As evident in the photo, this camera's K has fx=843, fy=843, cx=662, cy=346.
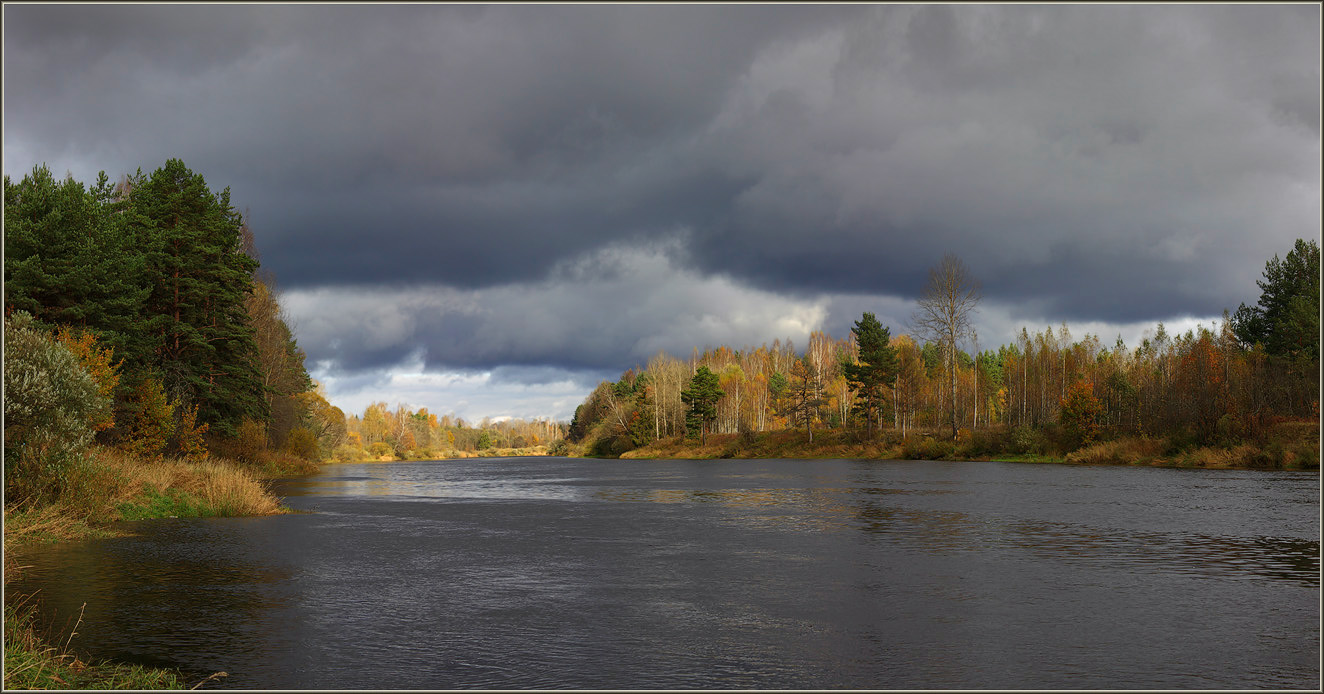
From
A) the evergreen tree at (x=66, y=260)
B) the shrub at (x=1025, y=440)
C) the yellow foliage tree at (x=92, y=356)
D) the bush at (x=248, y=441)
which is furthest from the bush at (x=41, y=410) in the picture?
the shrub at (x=1025, y=440)

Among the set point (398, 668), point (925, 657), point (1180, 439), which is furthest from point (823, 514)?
point (1180, 439)

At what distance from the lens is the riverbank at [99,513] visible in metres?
10.8

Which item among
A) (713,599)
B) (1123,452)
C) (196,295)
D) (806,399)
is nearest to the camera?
(713,599)

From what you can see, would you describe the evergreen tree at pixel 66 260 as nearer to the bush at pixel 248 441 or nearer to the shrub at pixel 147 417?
the shrub at pixel 147 417

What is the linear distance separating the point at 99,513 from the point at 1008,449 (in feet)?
265

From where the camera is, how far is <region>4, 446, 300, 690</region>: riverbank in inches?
425

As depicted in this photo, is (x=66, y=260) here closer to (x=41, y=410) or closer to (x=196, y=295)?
(x=196, y=295)

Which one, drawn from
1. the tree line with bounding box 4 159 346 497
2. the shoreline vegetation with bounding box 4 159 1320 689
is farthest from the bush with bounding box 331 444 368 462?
the tree line with bounding box 4 159 346 497

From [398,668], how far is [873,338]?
4149 inches

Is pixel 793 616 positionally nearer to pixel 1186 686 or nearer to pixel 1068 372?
pixel 1186 686

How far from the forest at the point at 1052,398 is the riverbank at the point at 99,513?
2765 inches

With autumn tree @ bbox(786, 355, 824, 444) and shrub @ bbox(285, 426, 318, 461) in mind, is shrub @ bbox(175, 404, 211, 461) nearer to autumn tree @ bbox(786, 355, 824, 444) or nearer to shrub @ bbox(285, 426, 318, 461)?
shrub @ bbox(285, 426, 318, 461)

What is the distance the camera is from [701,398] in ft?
449

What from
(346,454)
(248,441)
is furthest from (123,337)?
(346,454)
